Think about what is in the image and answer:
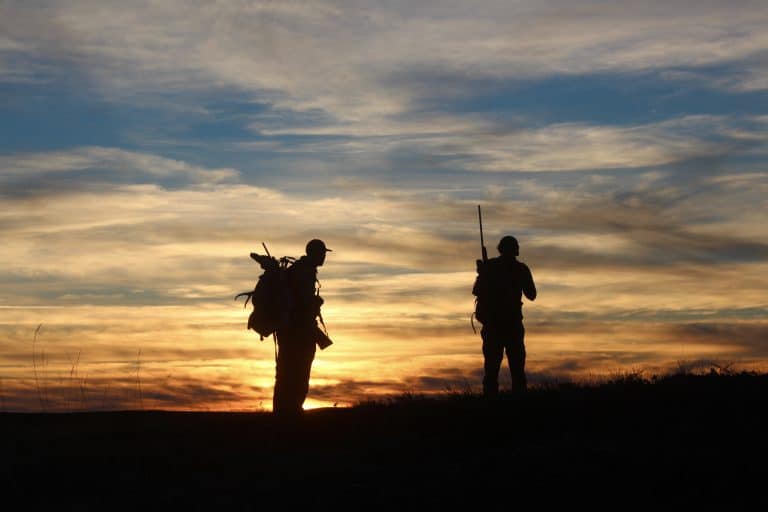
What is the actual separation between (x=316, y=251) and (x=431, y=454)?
3.15 metres

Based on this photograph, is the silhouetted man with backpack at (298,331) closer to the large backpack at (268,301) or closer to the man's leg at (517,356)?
the large backpack at (268,301)

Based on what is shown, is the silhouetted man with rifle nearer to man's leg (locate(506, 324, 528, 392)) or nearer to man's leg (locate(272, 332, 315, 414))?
man's leg (locate(506, 324, 528, 392))

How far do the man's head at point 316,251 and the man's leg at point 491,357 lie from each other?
3749mm

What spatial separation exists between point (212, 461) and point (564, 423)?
4252 mm

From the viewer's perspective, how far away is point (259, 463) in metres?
10.6

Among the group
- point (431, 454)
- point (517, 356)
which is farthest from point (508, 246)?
point (431, 454)

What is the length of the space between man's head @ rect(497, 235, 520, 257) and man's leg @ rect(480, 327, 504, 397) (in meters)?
1.18

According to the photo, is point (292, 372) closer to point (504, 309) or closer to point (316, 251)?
point (316, 251)

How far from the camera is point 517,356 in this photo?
15531 millimetres

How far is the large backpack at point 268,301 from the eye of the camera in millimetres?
12641

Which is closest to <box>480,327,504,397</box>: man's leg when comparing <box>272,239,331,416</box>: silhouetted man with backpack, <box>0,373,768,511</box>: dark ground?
<box>0,373,768,511</box>: dark ground

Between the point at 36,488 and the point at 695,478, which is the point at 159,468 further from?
the point at 695,478

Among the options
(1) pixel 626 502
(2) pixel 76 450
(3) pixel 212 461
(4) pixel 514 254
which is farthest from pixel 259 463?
(4) pixel 514 254

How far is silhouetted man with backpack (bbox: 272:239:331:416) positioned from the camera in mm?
12711
